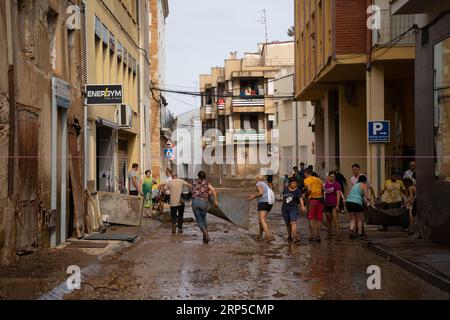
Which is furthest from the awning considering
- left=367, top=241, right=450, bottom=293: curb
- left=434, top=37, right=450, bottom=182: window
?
left=434, top=37, right=450, bottom=182: window

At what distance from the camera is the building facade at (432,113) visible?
13.7 m

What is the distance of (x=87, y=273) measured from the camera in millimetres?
10672

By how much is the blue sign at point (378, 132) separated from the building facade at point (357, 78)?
599 millimetres

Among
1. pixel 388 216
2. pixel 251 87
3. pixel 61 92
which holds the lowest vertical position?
pixel 388 216

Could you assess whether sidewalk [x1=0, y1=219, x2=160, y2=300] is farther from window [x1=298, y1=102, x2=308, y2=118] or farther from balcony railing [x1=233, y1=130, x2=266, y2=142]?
balcony railing [x1=233, y1=130, x2=266, y2=142]

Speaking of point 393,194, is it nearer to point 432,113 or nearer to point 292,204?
point 292,204

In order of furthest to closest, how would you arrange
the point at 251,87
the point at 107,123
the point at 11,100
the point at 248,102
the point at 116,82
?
1. the point at 251,87
2. the point at 248,102
3. the point at 116,82
4. the point at 107,123
5. the point at 11,100

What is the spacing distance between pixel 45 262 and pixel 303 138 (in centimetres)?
3400

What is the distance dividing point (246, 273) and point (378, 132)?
947 centimetres

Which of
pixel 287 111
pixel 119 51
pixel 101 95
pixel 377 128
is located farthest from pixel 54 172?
pixel 287 111

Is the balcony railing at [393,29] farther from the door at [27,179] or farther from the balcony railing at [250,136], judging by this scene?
the balcony railing at [250,136]

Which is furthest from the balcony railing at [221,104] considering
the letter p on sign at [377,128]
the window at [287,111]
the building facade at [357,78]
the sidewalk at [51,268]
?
the sidewalk at [51,268]

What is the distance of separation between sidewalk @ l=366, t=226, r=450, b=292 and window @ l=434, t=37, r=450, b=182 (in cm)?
151

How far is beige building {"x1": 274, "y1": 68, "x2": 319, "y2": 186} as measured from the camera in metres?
42.9
